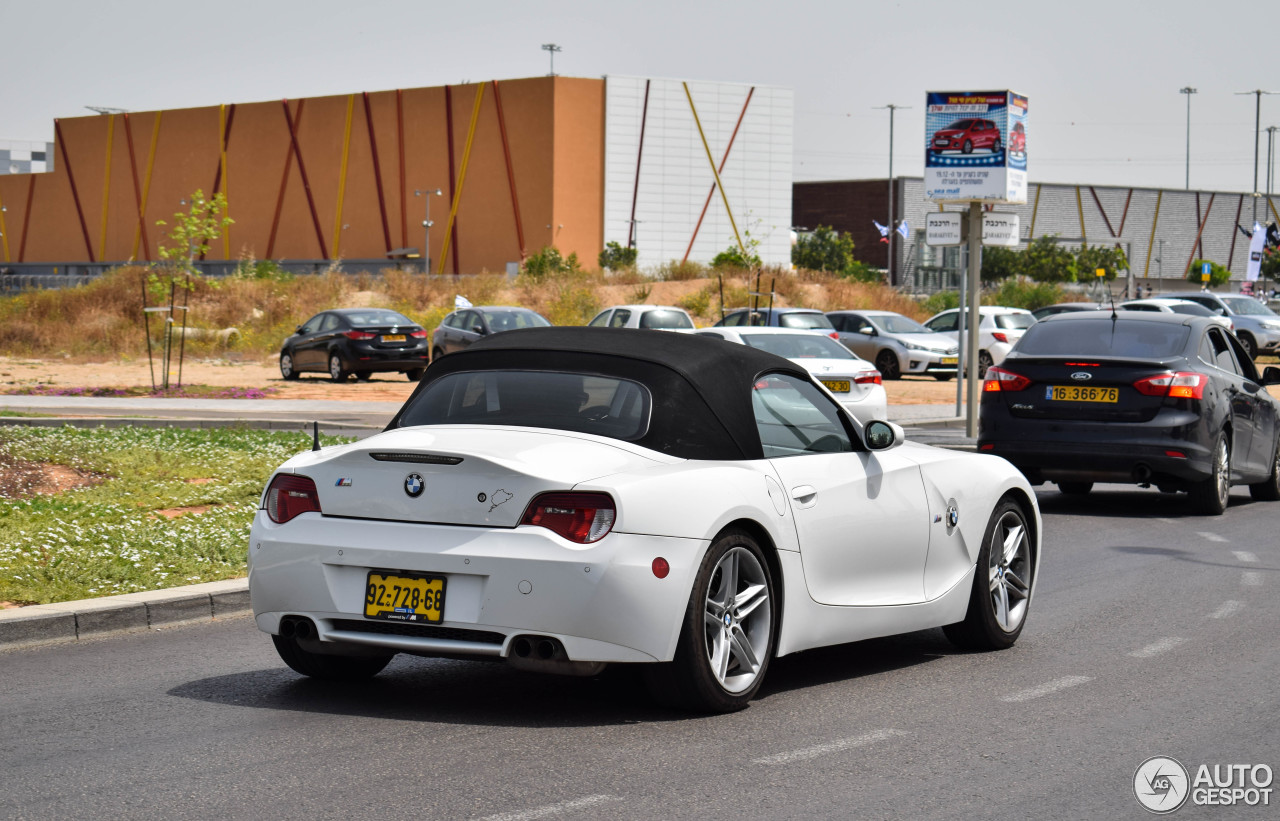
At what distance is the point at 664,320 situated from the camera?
95.5ft

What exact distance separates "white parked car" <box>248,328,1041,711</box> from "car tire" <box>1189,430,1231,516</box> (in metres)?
6.74

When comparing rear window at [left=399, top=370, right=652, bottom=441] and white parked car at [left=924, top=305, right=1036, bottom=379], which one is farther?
white parked car at [left=924, top=305, right=1036, bottom=379]

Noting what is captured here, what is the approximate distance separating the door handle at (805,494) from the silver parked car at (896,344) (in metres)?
28.6

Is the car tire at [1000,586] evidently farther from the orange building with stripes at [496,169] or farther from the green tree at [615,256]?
the orange building with stripes at [496,169]

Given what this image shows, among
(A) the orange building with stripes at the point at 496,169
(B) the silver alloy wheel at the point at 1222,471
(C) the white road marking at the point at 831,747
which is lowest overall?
(C) the white road marking at the point at 831,747

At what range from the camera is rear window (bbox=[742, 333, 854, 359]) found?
1973 centimetres

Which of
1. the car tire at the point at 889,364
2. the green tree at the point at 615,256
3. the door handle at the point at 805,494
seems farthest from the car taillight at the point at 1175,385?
the green tree at the point at 615,256

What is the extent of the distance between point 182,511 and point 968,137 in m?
13.7

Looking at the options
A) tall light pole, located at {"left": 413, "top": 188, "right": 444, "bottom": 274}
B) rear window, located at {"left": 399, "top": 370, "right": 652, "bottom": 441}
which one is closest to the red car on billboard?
rear window, located at {"left": 399, "top": 370, "right": 652, "bottom": 441}

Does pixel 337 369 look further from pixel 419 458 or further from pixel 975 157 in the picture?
pixel 419 458

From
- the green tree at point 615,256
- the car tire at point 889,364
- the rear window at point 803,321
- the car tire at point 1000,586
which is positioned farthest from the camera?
the green tree at point 615,256

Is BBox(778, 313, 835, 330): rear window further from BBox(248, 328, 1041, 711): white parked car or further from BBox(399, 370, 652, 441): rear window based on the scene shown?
BBox(399, 370, 652, 441): rear window

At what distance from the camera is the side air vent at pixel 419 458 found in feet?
18.3

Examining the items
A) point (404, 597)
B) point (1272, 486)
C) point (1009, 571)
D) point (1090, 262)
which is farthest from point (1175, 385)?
point (1090, 262)
